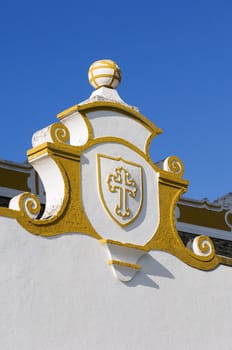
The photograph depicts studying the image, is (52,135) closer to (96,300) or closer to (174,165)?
(96,300)

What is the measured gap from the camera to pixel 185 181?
41.2ft

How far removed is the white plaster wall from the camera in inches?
414


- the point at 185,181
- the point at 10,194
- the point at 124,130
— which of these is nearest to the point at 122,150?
the point at 124,130

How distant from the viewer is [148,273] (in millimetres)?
11805

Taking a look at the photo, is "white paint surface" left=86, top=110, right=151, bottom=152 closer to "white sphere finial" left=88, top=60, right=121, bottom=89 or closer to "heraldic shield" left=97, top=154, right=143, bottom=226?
"heraldic shield" left=97, top=154, right=143, bottom=226

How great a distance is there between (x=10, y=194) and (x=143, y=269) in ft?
23.2

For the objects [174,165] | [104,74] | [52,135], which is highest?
[104,74]

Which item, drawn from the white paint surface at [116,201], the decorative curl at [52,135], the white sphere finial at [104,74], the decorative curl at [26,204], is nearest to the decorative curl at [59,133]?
the decorative curl at [52,135]

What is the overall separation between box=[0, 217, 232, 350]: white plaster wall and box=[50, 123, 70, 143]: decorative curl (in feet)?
3.32

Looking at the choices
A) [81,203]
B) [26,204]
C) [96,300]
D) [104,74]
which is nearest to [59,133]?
[81,203]

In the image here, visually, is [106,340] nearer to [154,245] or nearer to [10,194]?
[154,245]

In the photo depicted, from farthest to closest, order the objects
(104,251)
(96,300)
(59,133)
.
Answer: (104,251), (59,133), (96,300)

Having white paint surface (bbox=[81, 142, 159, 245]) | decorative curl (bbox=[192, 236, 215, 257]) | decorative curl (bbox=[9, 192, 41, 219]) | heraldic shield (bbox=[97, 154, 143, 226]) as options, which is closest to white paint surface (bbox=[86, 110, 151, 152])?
white paint surface (bbox=[81, 142, 159, 245])

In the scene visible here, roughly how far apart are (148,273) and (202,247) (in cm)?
105
